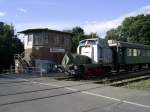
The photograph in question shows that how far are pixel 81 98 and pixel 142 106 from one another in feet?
9.89

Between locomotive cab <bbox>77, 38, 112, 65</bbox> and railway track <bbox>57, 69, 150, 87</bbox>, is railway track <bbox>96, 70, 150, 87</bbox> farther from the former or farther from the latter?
locomotive cab <bbox>77, 38, 112, 65</bbox>

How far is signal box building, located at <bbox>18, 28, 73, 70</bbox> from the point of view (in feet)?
111

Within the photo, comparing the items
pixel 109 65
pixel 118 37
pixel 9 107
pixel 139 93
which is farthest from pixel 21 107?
pixel 118 37

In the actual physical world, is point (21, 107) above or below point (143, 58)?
below

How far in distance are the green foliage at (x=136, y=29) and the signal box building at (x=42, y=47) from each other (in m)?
28.8

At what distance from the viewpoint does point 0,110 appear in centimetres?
999

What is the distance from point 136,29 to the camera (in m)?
60.8

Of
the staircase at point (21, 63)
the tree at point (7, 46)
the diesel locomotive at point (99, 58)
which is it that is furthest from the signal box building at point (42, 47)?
the diesel locomotive at point (99, 58)

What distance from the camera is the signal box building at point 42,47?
33.8 m

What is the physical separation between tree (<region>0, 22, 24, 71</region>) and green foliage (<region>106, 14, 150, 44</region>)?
2681 centimetres

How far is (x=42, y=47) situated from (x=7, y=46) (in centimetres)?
1011

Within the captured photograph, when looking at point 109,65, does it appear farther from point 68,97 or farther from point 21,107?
point 21,107

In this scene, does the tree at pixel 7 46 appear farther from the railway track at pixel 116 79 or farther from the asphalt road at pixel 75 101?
the asphalt road at pixel 75 101

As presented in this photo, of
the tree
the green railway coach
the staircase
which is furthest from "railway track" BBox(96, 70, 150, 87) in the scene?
the tree
